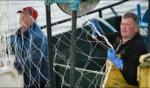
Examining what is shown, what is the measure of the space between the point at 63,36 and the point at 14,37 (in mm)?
1126

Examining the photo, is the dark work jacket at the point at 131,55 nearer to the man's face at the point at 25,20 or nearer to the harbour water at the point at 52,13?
the harbour water at the point at 52,13

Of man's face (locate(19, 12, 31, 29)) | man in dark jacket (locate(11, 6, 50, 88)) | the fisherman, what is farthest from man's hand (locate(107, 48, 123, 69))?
man's face (locate(19, 12, 31, 29))

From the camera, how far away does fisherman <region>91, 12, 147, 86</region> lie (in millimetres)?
2766

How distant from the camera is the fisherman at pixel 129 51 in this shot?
2.77 m

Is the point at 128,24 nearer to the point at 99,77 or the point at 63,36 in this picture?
the point at 99,77

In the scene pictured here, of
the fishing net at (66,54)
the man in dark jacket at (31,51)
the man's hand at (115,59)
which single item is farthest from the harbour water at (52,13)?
the man's hand at (115,59)

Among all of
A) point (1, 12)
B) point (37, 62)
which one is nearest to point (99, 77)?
point (37, 62)

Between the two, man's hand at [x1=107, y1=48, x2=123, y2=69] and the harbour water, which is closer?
man's hand at [x1=107, y1=48, x2=123, y2=69]

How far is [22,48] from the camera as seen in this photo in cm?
373

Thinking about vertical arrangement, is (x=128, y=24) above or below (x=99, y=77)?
above

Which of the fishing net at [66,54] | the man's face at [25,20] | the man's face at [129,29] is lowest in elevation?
the fishing net at [66,54]

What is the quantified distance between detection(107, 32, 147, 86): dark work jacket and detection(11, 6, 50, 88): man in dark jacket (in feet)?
3.08

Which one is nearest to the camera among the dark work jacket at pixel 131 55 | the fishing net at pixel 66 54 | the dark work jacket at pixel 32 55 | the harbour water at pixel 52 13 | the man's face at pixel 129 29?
the dark work jacket at pixel 131 55

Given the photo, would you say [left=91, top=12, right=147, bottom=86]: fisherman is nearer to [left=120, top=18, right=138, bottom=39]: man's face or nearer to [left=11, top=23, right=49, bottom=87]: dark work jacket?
[left=120, top=18, right=138, bottom=39]: man's face
